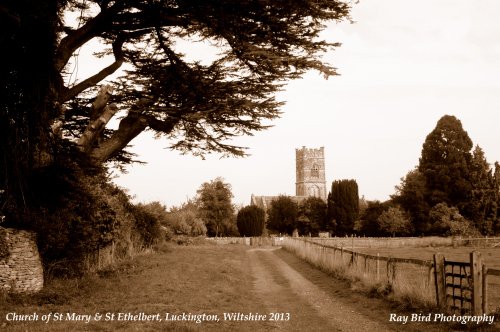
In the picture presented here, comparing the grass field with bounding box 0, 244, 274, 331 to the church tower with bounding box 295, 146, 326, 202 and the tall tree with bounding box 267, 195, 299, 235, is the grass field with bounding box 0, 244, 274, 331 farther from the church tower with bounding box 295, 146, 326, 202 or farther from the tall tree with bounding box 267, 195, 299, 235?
the church tower with bounding box 295, 146, 326, 202

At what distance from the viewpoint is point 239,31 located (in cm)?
1012

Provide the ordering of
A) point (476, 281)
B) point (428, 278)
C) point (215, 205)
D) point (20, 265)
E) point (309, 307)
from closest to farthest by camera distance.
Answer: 1. point (476, 281)
2. point (428, 278)
3. point (20, 265)
4. point (309, 307)
5. point (215, 205)

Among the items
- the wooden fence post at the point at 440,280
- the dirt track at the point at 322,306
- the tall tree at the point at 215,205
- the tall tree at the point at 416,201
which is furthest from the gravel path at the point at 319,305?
the tall tree at the point at 215,205

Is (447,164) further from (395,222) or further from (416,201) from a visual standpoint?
(395,222)

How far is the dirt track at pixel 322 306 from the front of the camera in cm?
770

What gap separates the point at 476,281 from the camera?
740 cm

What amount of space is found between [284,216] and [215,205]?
13.3 meters

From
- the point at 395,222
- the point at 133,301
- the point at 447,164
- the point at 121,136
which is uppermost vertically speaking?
the point at 447,164

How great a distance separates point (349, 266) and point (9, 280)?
9.15 metres

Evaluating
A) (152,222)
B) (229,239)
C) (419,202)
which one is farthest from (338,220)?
(152,222)

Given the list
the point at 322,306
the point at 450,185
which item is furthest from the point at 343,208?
the point at 322,306

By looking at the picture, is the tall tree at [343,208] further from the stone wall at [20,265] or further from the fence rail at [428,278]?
the stone wall at [20,265]

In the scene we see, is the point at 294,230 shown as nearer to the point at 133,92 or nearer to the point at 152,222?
the point at 152,222

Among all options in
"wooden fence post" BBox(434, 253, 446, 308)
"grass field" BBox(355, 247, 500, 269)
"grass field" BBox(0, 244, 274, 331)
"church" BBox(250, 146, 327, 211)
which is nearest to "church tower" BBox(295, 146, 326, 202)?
"church" BBox(250, 146, 327, 211)
